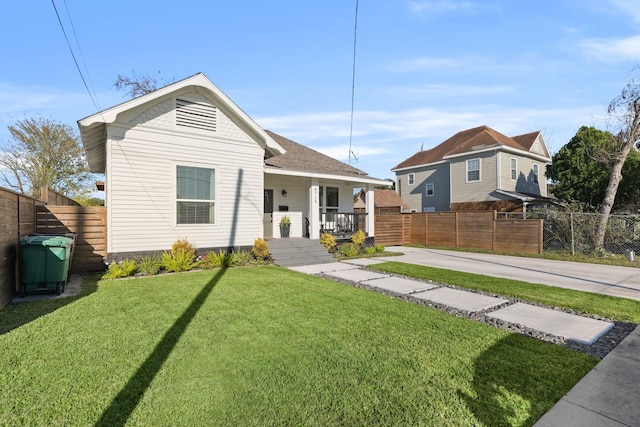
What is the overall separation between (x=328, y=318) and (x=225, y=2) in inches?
398

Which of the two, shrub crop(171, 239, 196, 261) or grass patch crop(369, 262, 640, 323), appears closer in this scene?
grass patch crop(369, 262, 640, 323)

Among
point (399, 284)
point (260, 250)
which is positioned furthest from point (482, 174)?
point (260, 250)

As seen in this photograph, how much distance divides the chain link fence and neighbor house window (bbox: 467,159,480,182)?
845 cm

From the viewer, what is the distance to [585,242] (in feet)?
40.7

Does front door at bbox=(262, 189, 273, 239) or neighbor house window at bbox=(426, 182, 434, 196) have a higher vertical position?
neighbor house window at bbox=(426, 182, 434, 196)

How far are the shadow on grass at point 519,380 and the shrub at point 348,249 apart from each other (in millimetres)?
8333

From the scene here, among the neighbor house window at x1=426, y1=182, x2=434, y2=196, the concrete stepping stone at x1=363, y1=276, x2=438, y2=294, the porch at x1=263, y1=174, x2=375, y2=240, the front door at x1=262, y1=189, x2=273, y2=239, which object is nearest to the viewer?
the concrete stepping stone at x1=363, y1=276, x2=438, y2=294

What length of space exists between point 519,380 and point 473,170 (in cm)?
2174

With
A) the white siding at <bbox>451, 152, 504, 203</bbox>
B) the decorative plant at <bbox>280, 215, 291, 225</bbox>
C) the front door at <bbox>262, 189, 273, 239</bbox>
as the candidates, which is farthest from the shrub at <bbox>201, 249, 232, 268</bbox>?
the white siding at <bbox>451, 152, 504, 203</bbox>

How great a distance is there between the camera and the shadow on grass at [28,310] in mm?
4195

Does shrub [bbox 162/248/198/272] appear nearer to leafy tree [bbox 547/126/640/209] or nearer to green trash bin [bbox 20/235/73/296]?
green trash bin [bbox 20/235/73/296]

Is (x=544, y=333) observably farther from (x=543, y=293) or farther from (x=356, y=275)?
(x=356, y=275)

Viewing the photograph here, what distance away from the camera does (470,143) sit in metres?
22.6

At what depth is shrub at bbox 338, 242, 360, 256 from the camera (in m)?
12.0
